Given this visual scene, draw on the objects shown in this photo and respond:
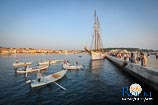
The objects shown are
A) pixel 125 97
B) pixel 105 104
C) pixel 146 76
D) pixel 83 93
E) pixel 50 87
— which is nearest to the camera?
pixel 105 104

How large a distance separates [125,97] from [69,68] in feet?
72.7

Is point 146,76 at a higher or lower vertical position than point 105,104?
higher

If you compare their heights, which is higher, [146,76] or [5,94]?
[146,76]

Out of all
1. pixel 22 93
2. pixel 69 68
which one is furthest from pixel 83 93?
pixel 69 68

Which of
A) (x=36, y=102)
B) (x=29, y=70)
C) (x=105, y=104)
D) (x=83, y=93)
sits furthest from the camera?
(x=29, y=70)

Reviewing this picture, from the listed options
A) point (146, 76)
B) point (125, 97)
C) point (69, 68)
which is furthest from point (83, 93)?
point (69, 68)

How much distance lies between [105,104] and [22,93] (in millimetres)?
10257

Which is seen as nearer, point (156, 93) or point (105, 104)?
point (105, 104)

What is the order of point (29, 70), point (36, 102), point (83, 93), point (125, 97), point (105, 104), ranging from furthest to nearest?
point (29, 70) < point (83, 93) < point (125, 97) < point (36, 102) < point (105, 104)

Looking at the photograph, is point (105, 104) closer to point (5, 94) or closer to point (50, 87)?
point (50, 87)

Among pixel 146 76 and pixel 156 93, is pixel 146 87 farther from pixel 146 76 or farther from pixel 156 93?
pixel 156 93

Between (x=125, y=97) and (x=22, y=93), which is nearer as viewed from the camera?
(x=125, y=97)

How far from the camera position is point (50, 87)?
18.6 metres

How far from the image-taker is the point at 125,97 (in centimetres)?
1454
